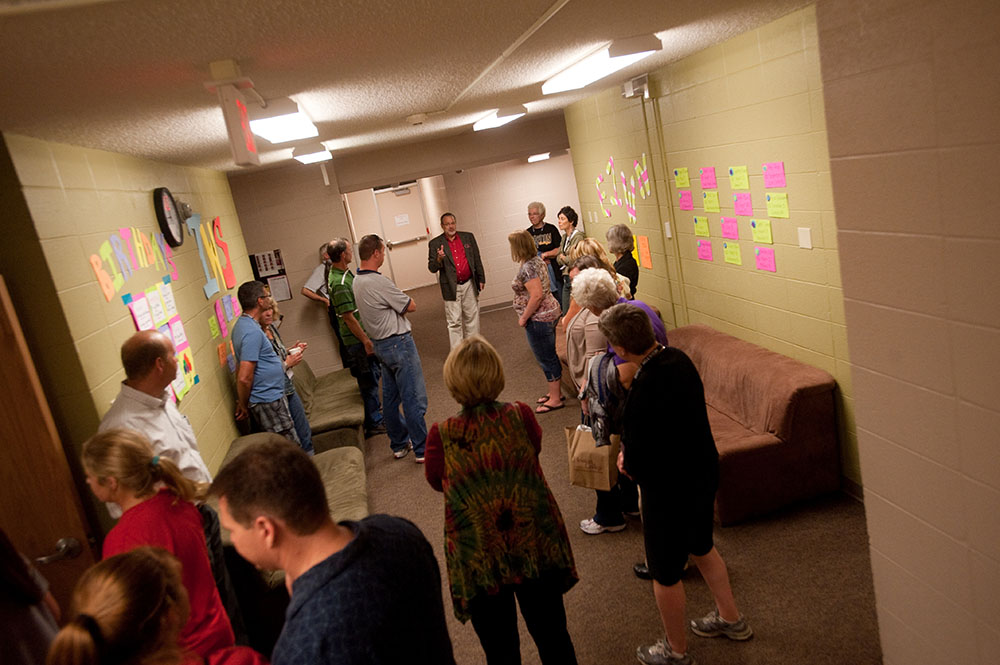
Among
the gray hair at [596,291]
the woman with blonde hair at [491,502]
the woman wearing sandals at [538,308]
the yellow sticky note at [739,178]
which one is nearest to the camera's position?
the woman with blonde hair at [491,502]

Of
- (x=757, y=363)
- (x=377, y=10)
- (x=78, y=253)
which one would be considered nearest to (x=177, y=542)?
(x=78, y=253)

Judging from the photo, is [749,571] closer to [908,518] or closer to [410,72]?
[908,518]

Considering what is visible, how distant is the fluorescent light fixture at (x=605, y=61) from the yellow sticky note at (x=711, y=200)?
1207 millimetres

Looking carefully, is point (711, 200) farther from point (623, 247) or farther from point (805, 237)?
point (805, 237)

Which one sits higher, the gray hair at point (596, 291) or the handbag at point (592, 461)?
the gray hair at point (596, 291)

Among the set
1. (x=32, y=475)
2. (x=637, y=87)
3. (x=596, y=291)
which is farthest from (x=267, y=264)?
(x=32, y=475)

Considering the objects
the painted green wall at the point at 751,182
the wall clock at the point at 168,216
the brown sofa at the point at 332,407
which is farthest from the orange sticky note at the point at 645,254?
the wall clock at the point at 168,216

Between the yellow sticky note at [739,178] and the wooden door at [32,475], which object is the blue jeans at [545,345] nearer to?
the yellow sticky note at [739,178]

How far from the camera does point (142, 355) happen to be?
2.72 meters

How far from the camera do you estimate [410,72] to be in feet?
9.61

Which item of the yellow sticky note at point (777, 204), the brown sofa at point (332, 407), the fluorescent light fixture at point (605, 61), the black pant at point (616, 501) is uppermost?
the fluorescent light fixture at point (605, 61)

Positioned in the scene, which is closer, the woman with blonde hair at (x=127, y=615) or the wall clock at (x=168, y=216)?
the woman with blonde hair at (x=127, y=615)

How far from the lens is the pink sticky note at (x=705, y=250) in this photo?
16.0ft

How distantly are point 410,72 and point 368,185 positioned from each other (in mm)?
4963
